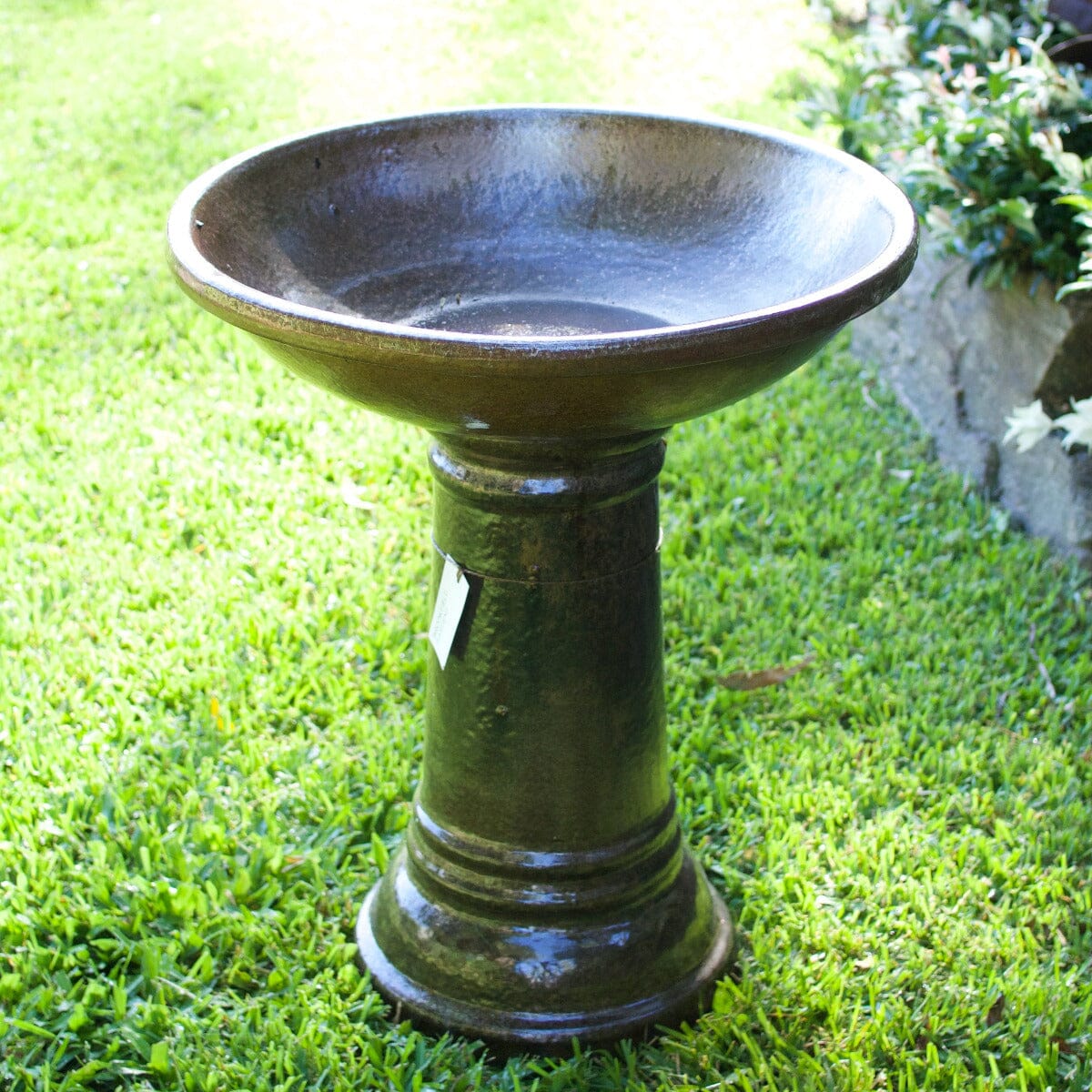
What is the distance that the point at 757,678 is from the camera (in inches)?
119

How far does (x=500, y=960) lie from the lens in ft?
6.91

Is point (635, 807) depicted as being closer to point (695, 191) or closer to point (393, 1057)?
point (393, 1057)

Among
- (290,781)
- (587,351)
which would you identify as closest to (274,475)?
(290,781)

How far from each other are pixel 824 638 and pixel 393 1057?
4.87 ft

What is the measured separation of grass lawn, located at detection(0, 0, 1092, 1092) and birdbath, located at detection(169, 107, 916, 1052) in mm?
139

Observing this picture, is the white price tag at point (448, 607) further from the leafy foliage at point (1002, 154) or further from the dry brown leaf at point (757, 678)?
the leafy foliage at point (1002, 154)

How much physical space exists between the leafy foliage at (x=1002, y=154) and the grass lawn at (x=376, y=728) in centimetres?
68

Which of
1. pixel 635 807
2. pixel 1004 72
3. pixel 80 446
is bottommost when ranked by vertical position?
pixel 80 446

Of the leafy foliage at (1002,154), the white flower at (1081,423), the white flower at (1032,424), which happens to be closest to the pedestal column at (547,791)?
the white flower at (1081,423)

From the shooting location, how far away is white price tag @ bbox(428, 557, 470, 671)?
1977 mm

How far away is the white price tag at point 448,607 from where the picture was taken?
1977 millimetres

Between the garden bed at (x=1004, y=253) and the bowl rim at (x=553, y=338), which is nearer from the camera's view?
the bowl rim at (x=553, y=338)

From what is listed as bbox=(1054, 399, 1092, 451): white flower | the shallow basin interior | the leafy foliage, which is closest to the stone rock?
the leafy foliage

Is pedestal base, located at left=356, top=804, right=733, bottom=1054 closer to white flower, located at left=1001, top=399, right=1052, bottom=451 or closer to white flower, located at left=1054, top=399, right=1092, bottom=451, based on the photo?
white flower, located at left=1054, top=399, right=1092, bottom=451
